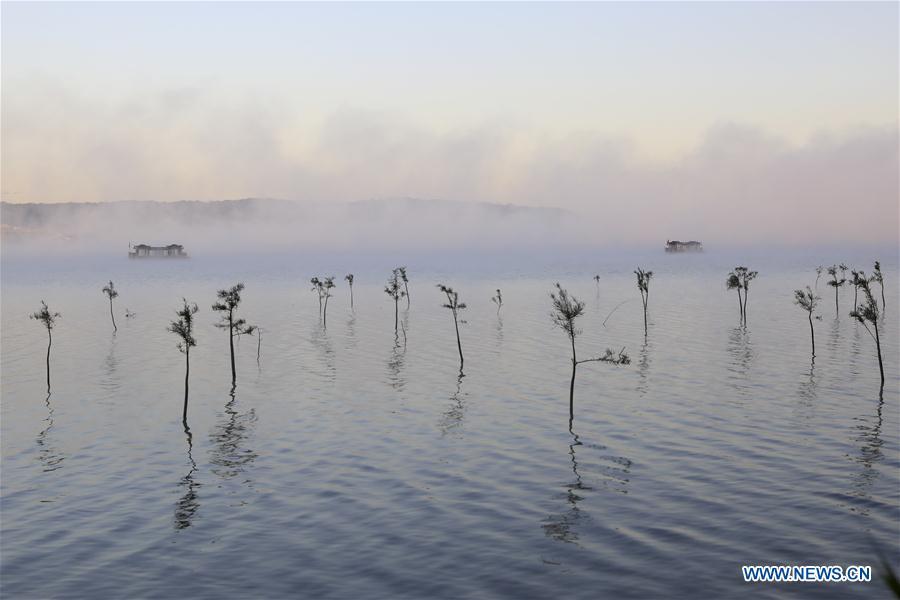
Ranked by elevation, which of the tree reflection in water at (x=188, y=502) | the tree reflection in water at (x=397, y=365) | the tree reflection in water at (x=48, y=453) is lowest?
the tree reflection in water at (x=188, y=502)

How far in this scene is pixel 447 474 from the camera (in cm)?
A: 4538

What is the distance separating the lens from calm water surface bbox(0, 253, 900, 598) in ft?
104

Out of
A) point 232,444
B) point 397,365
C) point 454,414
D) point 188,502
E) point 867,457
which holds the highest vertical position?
point 397,365

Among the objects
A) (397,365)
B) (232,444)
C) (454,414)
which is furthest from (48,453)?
(397,365)

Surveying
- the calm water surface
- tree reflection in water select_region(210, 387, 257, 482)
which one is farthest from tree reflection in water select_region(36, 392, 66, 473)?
tree reflection in water select_region(210, 387, 257, 482)

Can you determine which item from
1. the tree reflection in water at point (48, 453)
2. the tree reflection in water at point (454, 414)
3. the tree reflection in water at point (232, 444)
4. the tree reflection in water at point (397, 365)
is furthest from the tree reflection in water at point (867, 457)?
the tree reflection in water at point (48, 453)

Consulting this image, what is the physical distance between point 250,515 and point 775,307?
130760 millimetres

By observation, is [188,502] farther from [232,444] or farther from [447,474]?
[447,474]

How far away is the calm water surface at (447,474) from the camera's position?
3170 centimetres

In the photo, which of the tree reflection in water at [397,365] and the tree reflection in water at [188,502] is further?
the tree reflection in water at [397,365]

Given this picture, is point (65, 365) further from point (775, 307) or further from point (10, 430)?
point (775, 307)

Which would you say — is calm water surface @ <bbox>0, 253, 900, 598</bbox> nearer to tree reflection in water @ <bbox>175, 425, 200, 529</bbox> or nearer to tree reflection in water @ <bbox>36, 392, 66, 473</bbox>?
tree reflection in water @ <bbox>175, 425, 200, 529</bbox>

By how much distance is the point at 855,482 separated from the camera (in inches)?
1634

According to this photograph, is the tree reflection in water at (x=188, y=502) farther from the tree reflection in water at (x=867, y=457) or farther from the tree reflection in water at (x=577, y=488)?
the tree reflection in water at (x=867, y=457)
